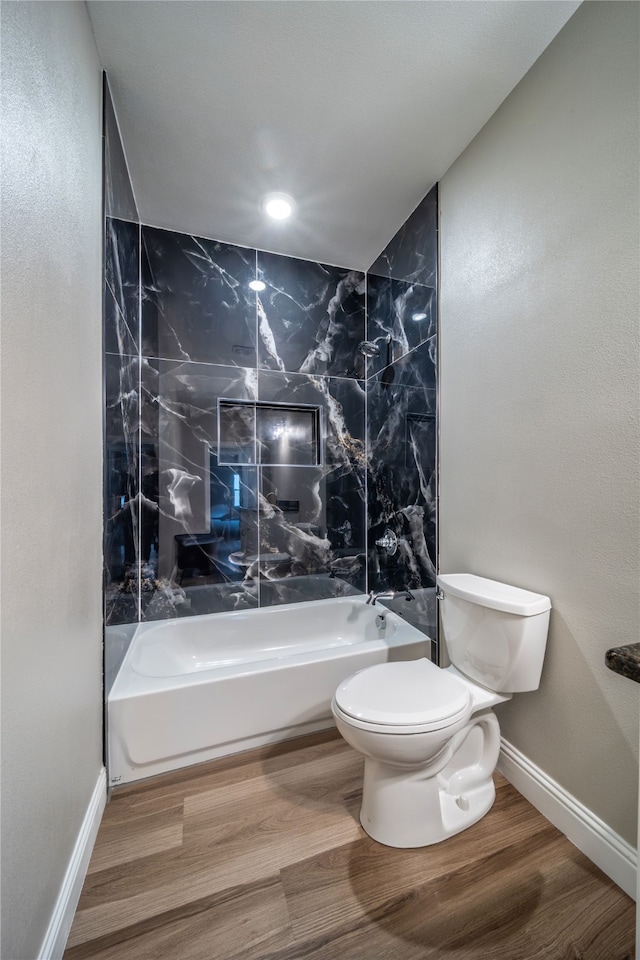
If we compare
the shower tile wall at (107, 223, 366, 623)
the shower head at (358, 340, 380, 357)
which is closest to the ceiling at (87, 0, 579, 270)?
the shower tile wall at (107, 223, 366, 623)

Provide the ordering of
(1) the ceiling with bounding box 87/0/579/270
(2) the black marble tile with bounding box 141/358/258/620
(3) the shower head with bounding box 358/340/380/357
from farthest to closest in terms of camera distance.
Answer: (3) the shower head with bounding box 358/340/380/357 < (2) the black marble tile with bounding box 141/358/258/620 < (1) the ceiling with bounding box 87/0/579/270

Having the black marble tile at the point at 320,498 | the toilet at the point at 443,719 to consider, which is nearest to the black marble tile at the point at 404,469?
the black marble tile at the point at 320,498

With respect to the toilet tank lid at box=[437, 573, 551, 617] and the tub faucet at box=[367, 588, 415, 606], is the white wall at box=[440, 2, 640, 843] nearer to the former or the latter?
the toilet tank lid at box=[437, 573, 551, 617]

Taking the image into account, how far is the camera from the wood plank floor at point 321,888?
976 mm

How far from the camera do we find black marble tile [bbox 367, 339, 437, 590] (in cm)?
204

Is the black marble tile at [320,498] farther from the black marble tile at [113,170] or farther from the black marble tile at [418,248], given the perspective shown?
the black marble tile at [113,170]

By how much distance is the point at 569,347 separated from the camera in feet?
4.17

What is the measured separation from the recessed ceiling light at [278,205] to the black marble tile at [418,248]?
0.67 meters

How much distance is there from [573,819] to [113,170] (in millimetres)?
2925

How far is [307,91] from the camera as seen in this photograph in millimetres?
1517

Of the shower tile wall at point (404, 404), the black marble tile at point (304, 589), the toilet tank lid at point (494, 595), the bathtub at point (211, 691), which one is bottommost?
the bathtub at point (211, 691)

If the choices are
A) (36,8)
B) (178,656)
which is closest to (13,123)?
(36,8)

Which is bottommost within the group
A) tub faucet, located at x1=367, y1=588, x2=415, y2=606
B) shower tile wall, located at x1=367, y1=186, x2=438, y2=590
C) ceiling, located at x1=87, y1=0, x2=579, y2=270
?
tub faucet, located at x1=367, y1=588, x2=415, y2=606

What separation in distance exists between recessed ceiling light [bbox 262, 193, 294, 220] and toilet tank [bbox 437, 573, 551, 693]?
6.88 feet
